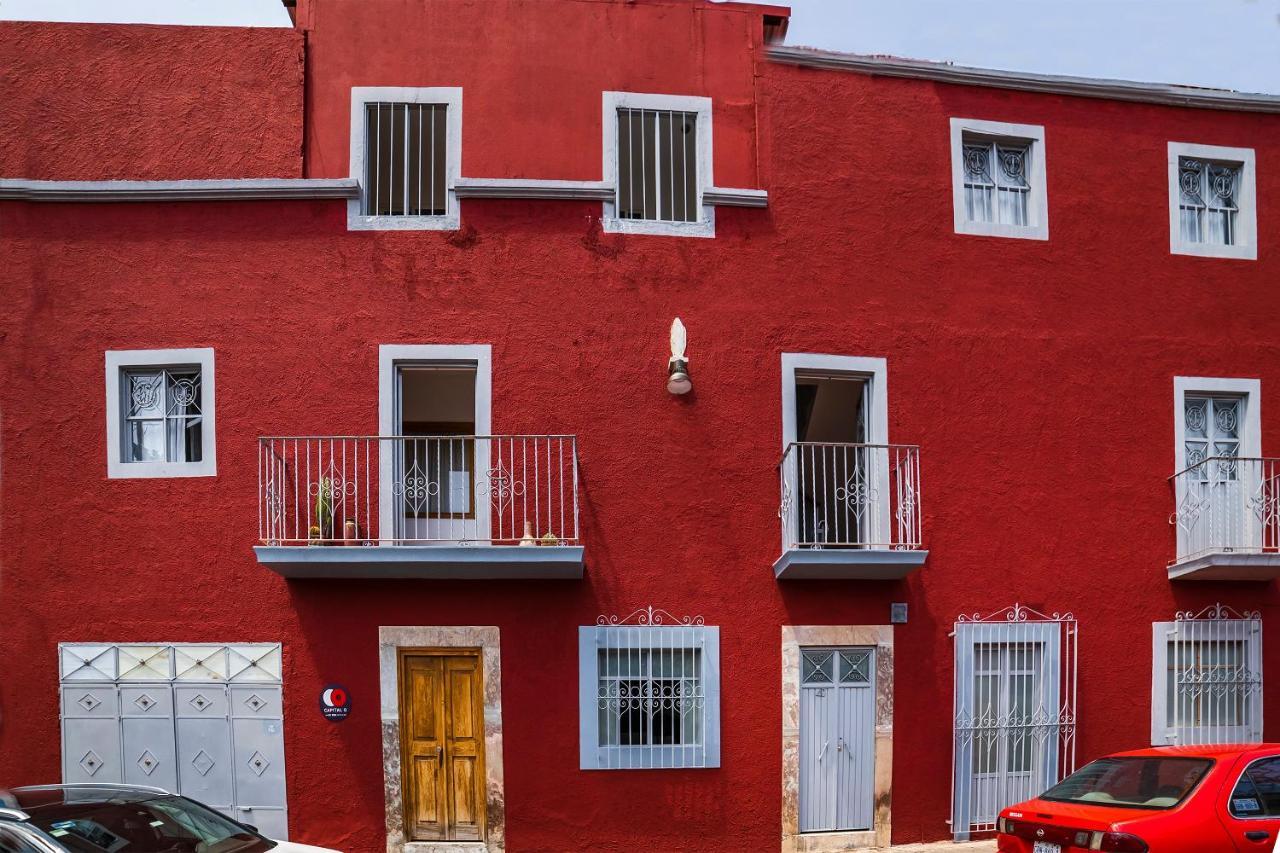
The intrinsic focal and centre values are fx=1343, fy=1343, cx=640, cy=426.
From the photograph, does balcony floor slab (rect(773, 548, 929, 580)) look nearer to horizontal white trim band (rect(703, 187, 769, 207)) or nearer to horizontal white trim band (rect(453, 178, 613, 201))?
horizontal white trim band (rect(703, 187, 769, 207))

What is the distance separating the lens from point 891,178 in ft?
45.8

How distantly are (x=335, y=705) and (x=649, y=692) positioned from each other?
3.00 m

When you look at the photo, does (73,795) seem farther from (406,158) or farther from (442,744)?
(406,158)

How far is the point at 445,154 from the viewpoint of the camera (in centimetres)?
1358

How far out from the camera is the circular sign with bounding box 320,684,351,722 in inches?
502

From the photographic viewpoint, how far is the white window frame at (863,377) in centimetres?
1346

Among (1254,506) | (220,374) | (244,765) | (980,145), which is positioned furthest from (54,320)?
(1254,506)

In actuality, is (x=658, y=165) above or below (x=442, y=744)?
above

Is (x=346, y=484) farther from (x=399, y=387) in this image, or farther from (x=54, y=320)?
(x=54, y=320)

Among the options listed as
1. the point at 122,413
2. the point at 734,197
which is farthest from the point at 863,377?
the point at 122,413

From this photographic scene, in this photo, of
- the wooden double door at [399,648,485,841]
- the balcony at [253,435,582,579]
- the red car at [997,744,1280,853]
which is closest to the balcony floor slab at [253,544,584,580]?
the balcony at [253,435,582,579]

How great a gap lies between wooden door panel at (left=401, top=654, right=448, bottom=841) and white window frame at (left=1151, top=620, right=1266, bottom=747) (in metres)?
7.23

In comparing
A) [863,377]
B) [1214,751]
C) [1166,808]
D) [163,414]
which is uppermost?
[863,377]

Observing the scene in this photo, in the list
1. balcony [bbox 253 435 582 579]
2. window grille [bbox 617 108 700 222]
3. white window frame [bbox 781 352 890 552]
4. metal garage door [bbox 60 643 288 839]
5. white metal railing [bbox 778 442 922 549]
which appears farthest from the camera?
window grille [bbox 617 108 700 222]
